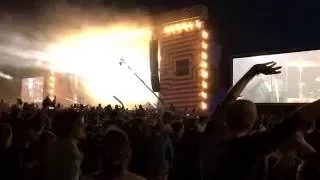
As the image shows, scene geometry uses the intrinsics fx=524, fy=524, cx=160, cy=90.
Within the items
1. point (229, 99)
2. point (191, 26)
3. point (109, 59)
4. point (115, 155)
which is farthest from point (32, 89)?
point (115, 155)

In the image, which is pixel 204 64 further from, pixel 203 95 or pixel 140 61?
pixel 140 61

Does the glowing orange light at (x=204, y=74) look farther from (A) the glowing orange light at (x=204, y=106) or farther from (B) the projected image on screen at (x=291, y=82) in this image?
(B) the projected image on screen at (x=291, y=82)

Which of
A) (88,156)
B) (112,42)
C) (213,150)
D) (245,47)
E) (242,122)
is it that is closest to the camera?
(242,122)

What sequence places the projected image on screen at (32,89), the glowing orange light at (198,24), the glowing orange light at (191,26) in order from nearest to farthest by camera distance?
the glowing orange light at (198,24), the glowing orange light at (191,26), the projected image on screen at (32,89)

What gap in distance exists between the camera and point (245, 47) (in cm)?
1655

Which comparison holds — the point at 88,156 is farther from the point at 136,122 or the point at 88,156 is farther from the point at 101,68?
the point at 101,68

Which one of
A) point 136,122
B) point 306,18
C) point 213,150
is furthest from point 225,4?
point 213,150

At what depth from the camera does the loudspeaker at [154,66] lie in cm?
1830

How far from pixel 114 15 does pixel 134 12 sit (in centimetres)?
81

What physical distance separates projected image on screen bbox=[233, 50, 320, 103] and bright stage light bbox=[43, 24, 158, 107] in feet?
15.1

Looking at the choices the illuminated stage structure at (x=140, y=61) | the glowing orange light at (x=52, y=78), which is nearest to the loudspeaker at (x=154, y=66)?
the illuminated stage structure at (x=140, y=61)

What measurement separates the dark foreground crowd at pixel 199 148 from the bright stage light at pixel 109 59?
1219 centimetres

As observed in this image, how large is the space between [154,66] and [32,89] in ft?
35.1

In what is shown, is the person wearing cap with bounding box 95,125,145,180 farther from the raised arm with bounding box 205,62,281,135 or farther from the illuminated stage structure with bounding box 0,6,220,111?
the illuminated stage structure with bounding box 0,6,220,111
